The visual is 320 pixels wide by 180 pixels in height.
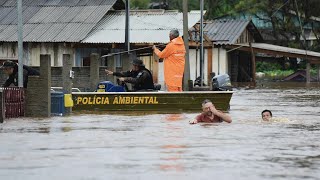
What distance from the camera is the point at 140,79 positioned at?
80.2ft

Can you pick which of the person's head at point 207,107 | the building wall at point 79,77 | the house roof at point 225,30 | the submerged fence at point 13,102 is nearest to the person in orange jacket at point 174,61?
the submerged fence at point 13,102

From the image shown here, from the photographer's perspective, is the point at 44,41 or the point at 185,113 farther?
the point at 44,41

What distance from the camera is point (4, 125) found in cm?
1933

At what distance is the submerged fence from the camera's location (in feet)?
70.2

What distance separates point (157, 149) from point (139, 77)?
10.5m

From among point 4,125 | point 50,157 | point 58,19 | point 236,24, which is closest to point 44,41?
point 58,19

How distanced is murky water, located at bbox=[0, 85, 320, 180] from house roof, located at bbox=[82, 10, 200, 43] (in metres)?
25.2

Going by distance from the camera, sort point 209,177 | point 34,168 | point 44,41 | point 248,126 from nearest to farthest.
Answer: point 209,177
point 34,168
point 248,126
point 44,41

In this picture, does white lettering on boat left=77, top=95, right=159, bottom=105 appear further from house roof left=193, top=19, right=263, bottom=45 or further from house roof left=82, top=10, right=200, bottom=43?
house roof left=193, top=19, right=263, bottom=45

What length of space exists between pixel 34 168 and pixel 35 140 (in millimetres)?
4094

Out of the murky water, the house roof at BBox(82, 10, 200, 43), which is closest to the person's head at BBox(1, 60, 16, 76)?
the murky water

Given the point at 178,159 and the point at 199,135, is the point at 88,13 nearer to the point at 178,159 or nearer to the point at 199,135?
the point at 199,135

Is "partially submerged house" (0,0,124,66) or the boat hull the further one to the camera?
"partially submerged house" (0,0,124,66)

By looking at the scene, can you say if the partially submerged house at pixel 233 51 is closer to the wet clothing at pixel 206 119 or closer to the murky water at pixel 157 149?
the wet clothing at pixel 206 119
